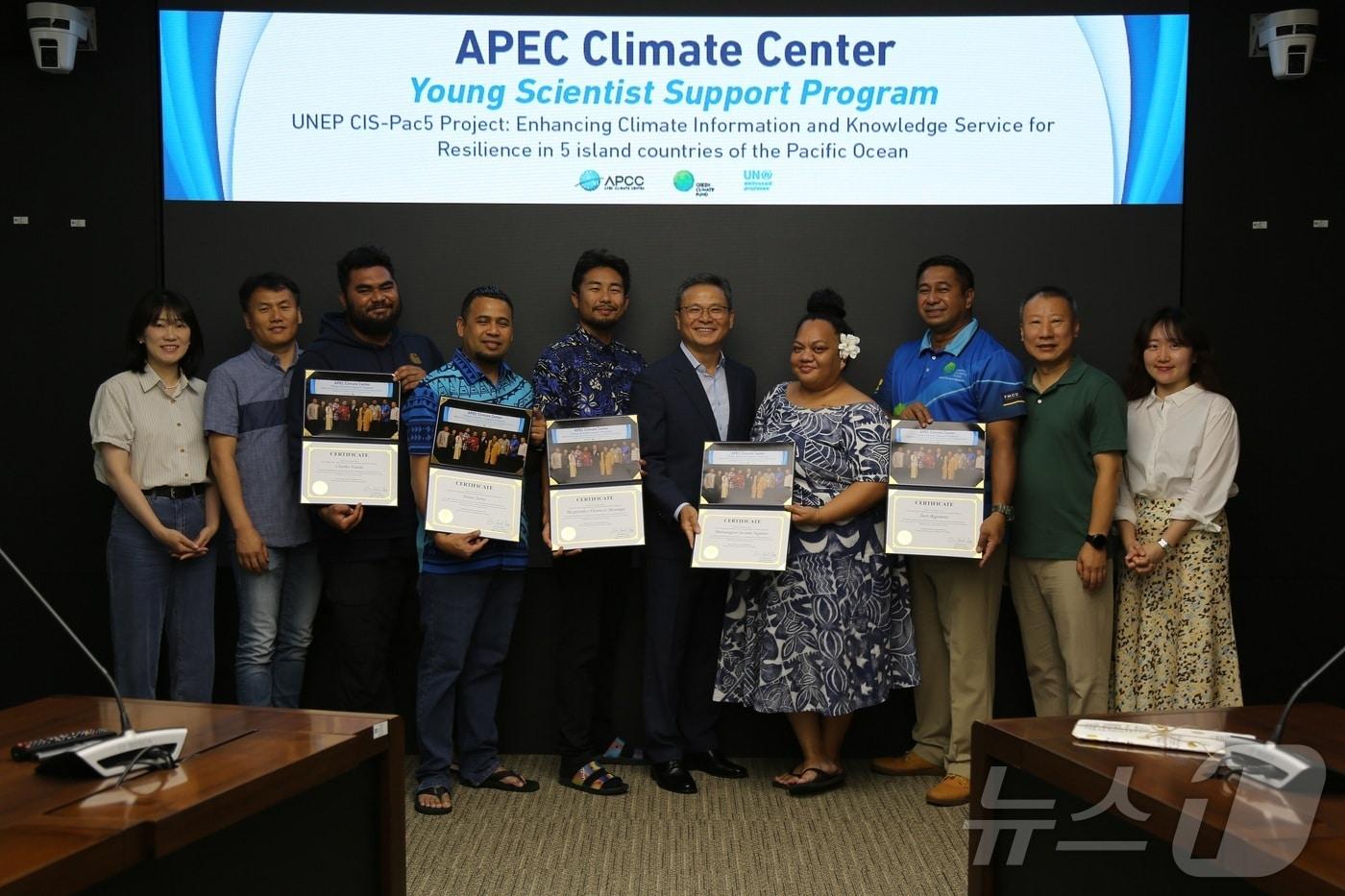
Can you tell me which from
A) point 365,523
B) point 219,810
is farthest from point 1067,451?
point 219,810

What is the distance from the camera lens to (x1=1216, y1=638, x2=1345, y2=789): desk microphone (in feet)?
5.75

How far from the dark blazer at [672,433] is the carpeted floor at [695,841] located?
0.90 meters

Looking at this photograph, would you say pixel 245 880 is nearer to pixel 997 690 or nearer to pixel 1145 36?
pixel 997 690

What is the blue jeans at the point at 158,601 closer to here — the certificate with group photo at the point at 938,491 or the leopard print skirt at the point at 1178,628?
the certificate with group photo at the point at 938,491

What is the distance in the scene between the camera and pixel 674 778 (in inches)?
151

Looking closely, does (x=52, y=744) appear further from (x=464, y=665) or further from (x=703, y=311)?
(x=703, y=311)

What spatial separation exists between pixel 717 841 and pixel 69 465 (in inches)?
115

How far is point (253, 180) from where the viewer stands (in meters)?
4.24

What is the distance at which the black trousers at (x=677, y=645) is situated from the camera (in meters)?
3.86

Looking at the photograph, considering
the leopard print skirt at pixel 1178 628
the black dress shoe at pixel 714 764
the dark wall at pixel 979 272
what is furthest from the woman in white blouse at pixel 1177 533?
the black dress shoe at pixel 714 764

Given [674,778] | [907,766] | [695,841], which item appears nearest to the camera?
[695,841]

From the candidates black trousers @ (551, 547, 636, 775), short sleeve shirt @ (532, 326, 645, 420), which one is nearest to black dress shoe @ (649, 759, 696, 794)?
black trousers @ (551, 547, 636, 775)

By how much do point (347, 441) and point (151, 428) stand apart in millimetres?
699

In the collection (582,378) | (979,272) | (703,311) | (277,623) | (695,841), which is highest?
(979,272)
